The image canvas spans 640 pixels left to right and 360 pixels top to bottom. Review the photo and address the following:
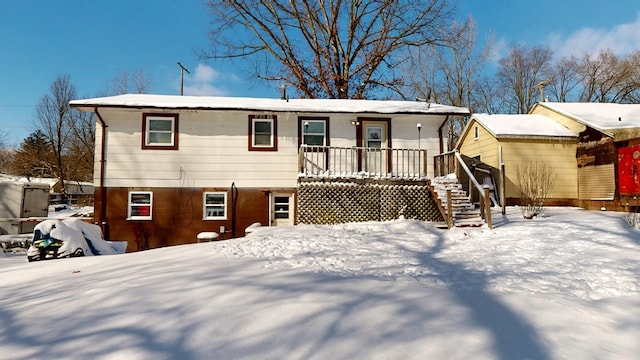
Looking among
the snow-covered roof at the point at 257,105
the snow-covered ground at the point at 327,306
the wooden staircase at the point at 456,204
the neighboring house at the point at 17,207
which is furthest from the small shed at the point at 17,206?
the wooden staircase at the point at 456,204

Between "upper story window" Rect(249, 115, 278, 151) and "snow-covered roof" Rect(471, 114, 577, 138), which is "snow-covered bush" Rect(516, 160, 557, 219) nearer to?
"snow-covered roof" Rect(471, 114, 577, 138)

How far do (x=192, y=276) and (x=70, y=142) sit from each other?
3759 centimetres

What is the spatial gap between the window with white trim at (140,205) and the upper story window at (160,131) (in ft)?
5.41

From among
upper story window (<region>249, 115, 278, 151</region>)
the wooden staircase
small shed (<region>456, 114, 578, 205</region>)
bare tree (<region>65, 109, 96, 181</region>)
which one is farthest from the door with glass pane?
bare tree (<region>65, 109, 96, 181</region>)

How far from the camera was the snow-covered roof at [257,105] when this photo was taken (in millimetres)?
11258

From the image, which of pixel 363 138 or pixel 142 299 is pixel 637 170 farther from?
pixel 142 299

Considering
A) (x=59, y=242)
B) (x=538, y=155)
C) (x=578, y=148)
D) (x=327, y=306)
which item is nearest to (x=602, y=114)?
(x=578, y=148)

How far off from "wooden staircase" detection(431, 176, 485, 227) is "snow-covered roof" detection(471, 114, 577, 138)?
5671mm

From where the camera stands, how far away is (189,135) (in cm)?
1179

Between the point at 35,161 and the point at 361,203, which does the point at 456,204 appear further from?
the point at 35,161

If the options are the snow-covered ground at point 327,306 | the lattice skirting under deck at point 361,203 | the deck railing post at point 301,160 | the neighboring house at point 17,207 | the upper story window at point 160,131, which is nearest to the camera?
the snow-covered ground at point 327,306

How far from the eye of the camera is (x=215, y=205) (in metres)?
11.8

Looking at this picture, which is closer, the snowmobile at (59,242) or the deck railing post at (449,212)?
the snowmobile at (59,242)

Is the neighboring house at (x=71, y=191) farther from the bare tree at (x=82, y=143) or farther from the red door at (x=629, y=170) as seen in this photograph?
the red door at (x=629, y=170)
